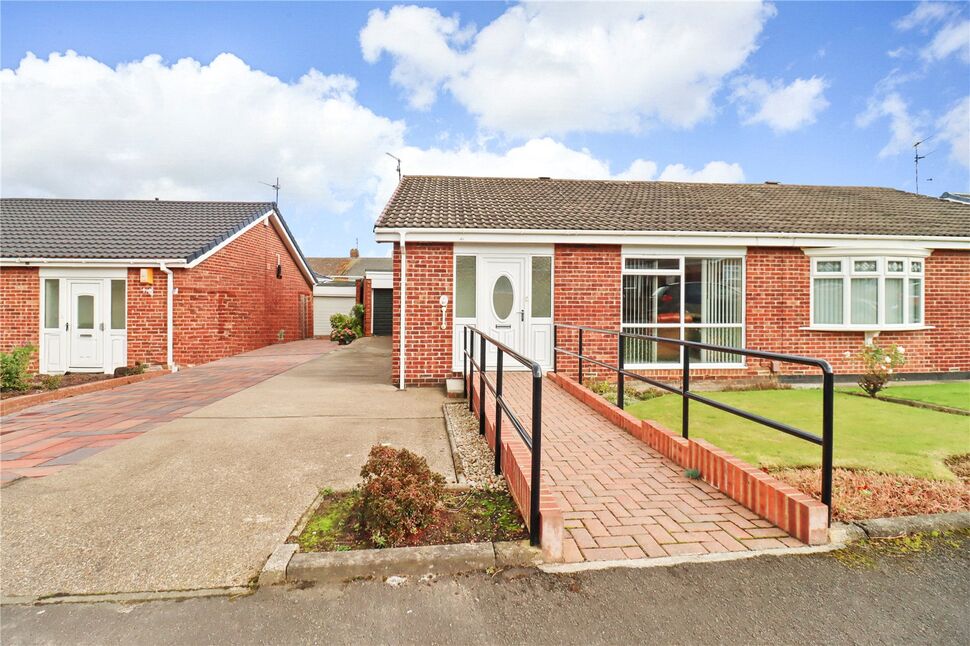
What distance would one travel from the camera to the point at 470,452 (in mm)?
4750

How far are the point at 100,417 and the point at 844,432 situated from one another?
30.3 feet

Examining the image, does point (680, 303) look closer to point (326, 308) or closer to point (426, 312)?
point (426, 312)

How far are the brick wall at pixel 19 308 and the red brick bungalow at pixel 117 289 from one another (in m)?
0.02

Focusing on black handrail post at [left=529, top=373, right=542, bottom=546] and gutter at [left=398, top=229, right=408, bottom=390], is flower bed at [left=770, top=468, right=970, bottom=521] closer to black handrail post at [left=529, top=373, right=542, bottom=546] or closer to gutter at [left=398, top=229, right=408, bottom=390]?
black handrail post at [left=529, top=373, right=542, bottom=546]

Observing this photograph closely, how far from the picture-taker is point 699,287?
924 centimetres

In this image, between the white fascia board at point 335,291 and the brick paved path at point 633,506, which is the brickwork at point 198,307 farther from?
the brick paved path at point 633,506

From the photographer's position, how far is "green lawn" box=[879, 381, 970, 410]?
7184mm

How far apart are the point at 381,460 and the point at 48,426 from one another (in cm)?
540

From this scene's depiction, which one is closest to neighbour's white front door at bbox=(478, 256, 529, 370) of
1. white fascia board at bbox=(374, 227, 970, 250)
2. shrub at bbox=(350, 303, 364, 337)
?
white fascia board at bbox=(374, 227, 970, 250)

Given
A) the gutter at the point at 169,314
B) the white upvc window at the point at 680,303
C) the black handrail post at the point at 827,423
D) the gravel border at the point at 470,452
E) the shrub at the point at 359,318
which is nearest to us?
the black handrail post at the point at 827,423

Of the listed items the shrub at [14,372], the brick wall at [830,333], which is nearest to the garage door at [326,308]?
the shrub at [14,372]

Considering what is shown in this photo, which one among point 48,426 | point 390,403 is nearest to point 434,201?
point 390,403

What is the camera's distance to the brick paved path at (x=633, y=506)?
112 inches

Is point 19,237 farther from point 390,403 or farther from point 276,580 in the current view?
point 276,580
